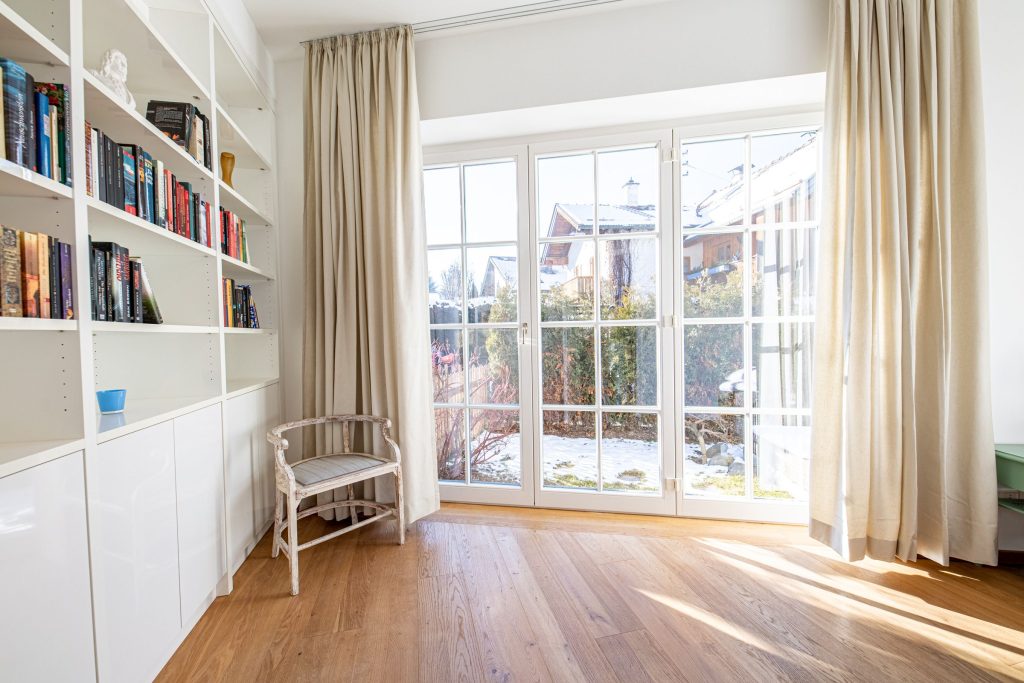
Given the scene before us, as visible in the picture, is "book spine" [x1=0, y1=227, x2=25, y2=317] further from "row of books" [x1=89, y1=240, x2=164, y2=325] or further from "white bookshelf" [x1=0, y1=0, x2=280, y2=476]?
"row of books" [x1=89, y1=240, x2=164, y2=325]

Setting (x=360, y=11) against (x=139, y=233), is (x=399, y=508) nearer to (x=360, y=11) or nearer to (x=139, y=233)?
(x=139, y=233)

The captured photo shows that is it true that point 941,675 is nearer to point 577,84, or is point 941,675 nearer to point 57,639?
point 57,639

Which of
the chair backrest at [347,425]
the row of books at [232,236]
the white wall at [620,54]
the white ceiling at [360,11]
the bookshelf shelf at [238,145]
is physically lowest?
the chair backrest at [347,425]

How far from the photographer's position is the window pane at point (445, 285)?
239 cm

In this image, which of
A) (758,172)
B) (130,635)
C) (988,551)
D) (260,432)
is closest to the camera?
(130,635)

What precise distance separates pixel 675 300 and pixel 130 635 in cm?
246

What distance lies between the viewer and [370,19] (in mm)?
2006

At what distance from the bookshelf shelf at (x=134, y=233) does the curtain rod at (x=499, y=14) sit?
1491 mm

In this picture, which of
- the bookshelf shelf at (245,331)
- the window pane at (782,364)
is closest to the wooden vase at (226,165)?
the bookshelf shelf at (245,331)

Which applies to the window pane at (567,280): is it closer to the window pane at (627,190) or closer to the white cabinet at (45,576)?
the window pane at (627,190)

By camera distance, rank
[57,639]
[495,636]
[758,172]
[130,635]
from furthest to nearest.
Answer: [758,172], [495,636], [130,635], [57,639]

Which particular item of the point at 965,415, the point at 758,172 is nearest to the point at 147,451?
the point at 758,172

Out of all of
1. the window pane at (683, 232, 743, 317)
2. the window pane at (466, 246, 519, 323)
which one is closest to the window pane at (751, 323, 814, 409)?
the window pane at (683, 232, 743, 317)

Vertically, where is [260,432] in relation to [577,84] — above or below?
below
